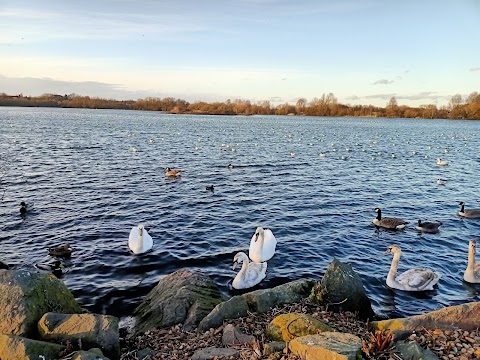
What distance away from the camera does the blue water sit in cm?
1195

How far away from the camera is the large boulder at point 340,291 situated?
802 centimetres

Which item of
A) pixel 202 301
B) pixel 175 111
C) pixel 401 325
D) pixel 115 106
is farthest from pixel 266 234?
pixel 115 106

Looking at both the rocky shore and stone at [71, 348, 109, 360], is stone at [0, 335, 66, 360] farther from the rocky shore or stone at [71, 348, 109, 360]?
stone at [71, 348, 109, 360]

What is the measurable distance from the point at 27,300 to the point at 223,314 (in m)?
3.29

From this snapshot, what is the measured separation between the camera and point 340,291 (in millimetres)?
8023

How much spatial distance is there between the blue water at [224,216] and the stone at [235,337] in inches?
159

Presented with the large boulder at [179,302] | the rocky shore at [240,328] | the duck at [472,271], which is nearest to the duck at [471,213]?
the duck at [472,271]

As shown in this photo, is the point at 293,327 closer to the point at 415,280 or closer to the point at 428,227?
the point at 415,280

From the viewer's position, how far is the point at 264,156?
36.3 metres

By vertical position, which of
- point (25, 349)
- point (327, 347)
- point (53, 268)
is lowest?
point (53, 268)

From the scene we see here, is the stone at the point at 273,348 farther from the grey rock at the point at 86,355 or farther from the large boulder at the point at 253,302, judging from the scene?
the grey rock at the point at 86,355

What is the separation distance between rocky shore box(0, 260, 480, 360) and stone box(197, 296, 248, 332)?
18mm

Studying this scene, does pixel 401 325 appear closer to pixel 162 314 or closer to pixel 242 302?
pixel 242 302

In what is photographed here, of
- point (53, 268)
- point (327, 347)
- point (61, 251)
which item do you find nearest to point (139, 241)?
point (61, 251)
